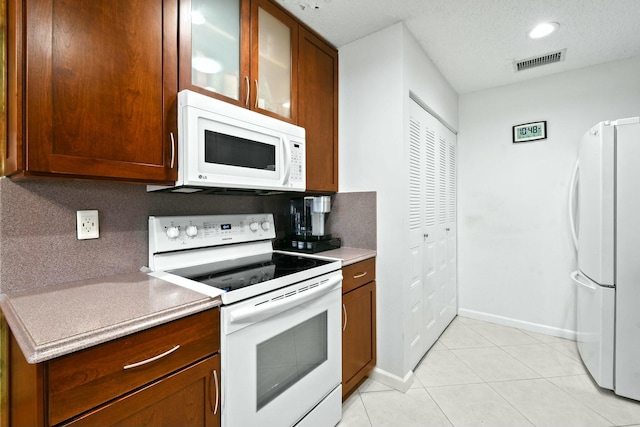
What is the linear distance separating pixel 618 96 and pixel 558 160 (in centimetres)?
61

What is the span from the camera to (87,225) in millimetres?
1258

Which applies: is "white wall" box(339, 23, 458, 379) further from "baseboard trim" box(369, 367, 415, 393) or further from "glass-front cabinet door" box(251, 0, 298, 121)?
"glass-front cabinet door" box(251, 0, 298, 121)

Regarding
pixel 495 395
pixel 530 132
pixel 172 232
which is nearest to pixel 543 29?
pixel 530 132

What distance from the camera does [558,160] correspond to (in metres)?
2.63

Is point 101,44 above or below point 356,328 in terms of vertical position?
above

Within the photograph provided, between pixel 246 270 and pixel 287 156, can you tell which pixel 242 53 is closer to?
pixel 287 156

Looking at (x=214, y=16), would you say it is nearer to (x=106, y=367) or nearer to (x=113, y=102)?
(x=113, y=102)

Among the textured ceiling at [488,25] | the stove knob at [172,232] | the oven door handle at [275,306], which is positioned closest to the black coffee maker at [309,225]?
the oven door handle at [275,306]

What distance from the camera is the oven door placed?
108 cm

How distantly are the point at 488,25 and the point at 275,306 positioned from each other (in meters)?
2.16

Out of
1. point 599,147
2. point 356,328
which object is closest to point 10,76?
point 356,328

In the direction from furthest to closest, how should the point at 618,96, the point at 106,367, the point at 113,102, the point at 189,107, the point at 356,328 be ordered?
the point at 618,96 → the point at 356,328 → the point at 189,107 → the point at 113,102 → the point at 106,367

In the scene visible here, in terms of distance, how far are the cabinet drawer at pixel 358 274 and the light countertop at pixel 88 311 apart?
837 millimetres

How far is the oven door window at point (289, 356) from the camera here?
3.95ft
